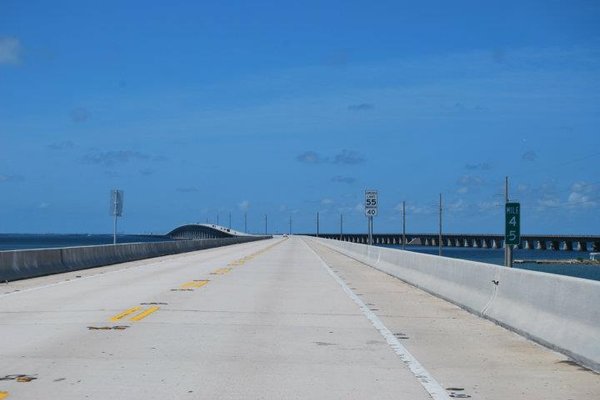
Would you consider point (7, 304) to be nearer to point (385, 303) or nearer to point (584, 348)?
point (385, 303)

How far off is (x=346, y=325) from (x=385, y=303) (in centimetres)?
451

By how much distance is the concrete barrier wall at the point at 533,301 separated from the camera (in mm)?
10195

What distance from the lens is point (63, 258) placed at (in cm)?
3022

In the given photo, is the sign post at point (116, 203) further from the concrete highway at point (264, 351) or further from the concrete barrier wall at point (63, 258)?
the concrete highway at point (264, 351)

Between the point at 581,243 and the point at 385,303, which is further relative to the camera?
the point at 581,243

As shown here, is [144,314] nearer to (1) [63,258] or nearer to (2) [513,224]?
(2) [513,224]

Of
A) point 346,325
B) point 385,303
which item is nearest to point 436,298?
point 385,303

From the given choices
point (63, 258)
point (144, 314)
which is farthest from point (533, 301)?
point (63, 258)

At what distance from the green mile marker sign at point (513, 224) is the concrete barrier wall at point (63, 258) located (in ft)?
45.0

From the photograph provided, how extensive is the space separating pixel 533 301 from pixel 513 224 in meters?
7.70

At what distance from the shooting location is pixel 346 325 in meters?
14.0

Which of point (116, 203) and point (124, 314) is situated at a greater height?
point (116, 203)

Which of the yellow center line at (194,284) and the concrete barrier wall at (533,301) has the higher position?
the concrete barrier wall at (533,301)

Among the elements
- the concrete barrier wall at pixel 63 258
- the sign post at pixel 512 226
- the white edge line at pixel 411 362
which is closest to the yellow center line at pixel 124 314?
the white edge line at pixel 411 362
